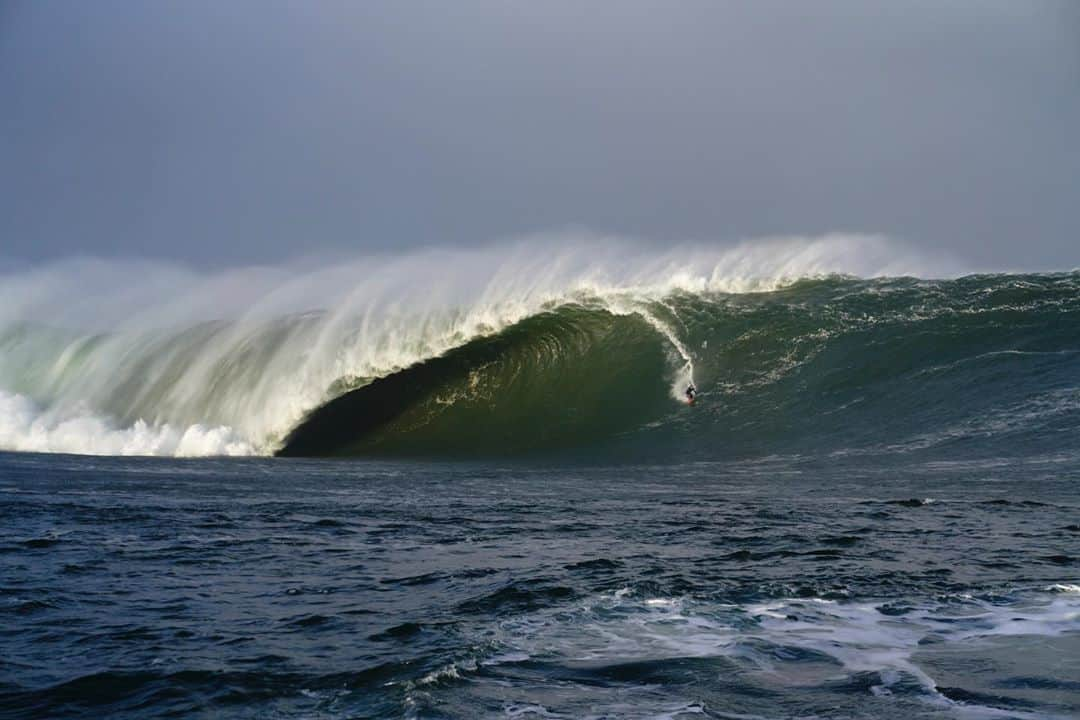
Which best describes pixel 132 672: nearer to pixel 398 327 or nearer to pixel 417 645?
pixel 417 645

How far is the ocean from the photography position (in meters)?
4.99

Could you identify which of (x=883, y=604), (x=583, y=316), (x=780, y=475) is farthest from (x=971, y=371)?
(x=883, y=604)

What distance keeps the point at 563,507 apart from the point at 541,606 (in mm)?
5250

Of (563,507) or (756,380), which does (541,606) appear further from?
(756,380)

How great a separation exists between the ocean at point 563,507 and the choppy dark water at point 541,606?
0.03 metres

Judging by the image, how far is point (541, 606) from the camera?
6453 millimetres

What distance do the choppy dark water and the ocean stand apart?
32mm

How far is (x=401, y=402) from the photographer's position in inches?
920

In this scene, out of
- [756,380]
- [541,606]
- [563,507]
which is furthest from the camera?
[756,380]

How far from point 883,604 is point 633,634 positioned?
1.79 meters

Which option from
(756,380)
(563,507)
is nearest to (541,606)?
(563,507)

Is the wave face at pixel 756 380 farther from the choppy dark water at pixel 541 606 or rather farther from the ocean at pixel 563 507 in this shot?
the choppy dark water at pixel 541 606

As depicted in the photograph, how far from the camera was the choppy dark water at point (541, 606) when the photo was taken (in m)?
4.68

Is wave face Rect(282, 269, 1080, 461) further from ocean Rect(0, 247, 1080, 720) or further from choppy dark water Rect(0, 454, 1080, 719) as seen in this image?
choppy dark water Rect(0, 454, 1080, 719)
